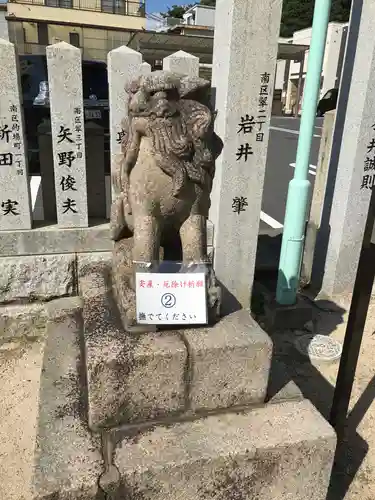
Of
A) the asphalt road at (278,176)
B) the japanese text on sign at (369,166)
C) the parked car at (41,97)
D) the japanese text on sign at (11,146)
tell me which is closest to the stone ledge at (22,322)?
the japanese text on sign at (11,146)

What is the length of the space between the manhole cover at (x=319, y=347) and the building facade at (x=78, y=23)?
56.3ft

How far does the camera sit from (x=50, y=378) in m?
1.99

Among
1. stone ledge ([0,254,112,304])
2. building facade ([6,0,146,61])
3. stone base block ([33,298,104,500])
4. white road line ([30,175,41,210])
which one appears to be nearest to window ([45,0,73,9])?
building facade ([6,0,146,61])

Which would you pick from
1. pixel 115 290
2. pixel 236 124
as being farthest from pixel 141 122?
pixel 236 124

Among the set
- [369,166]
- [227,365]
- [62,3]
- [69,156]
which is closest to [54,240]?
[69,156]

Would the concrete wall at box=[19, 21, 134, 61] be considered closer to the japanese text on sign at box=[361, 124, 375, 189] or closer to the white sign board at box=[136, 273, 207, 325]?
the japanese text on sign at box=[361, 124, 375, 189]

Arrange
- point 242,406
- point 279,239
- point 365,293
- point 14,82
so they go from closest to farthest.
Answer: point 242,406
point 365,293
point 14,82
point 279,239

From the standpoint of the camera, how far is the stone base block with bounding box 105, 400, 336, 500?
1.52m

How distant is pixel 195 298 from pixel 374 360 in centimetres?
190

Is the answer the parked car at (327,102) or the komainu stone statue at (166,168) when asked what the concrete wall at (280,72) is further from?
the komainu stone statue at (166,168)

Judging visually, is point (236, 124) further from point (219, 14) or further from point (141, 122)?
point (141, 122)

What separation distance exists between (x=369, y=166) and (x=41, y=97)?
3397 mm

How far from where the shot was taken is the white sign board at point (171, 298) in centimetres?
163

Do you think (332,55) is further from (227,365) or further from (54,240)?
(227,365)
